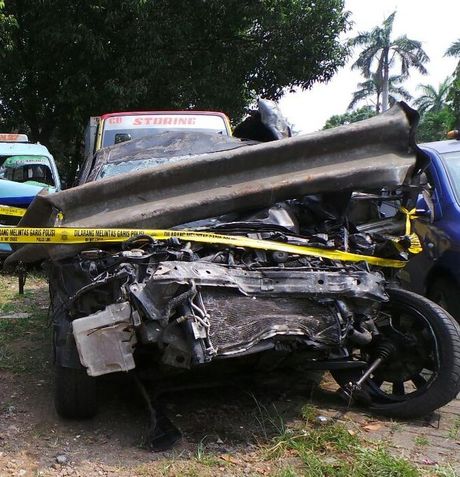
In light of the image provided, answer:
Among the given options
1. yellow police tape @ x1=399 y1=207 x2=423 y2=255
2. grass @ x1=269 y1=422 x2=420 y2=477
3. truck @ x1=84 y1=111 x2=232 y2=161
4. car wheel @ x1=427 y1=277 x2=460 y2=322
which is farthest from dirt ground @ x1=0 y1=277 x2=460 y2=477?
truck @ x1=84 y1=111 x2=232 y2=161

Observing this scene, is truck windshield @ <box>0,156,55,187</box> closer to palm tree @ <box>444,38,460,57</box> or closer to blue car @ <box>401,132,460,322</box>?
blue car @ <box>401,132,460,322</box>

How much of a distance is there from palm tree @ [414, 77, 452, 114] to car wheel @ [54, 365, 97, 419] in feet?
150

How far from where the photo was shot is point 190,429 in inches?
141

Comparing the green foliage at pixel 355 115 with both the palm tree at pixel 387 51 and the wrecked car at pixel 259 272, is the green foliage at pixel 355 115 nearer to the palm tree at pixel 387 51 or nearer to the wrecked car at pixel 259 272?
the palm tree at pixel 387 51

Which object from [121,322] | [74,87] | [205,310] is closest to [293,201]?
[205,310]

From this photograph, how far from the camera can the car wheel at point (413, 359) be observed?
141 inches

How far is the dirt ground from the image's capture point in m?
3.12

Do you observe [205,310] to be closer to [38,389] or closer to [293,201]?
[293,201]

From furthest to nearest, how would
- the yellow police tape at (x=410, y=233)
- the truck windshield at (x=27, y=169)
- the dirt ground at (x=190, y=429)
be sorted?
the truck windshield at (x=27, y=169)
the yellow police tape at (x=410, y=233)
the dirt ground at (x=190, y=429)

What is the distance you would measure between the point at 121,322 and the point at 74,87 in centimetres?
1201

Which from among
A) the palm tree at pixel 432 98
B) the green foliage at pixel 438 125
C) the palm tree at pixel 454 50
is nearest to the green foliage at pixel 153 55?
the green foliage at pixel 438 125

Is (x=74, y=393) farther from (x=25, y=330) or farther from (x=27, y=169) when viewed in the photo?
(x=27, y=169)

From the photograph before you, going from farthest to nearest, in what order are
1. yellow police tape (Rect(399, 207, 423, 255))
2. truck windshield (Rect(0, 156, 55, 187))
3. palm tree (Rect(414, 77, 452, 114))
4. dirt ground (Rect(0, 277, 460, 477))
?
palm tree (Rect(414, 77, 452, 114)) < truck windshield (Rect(0, 156, 55, 187)) < yellow police tape (Rect(399, 207, 423, 255)) < dirt ground (Rect(0, 277, 460, 477))

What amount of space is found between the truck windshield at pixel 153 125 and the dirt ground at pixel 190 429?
4.16 metres
